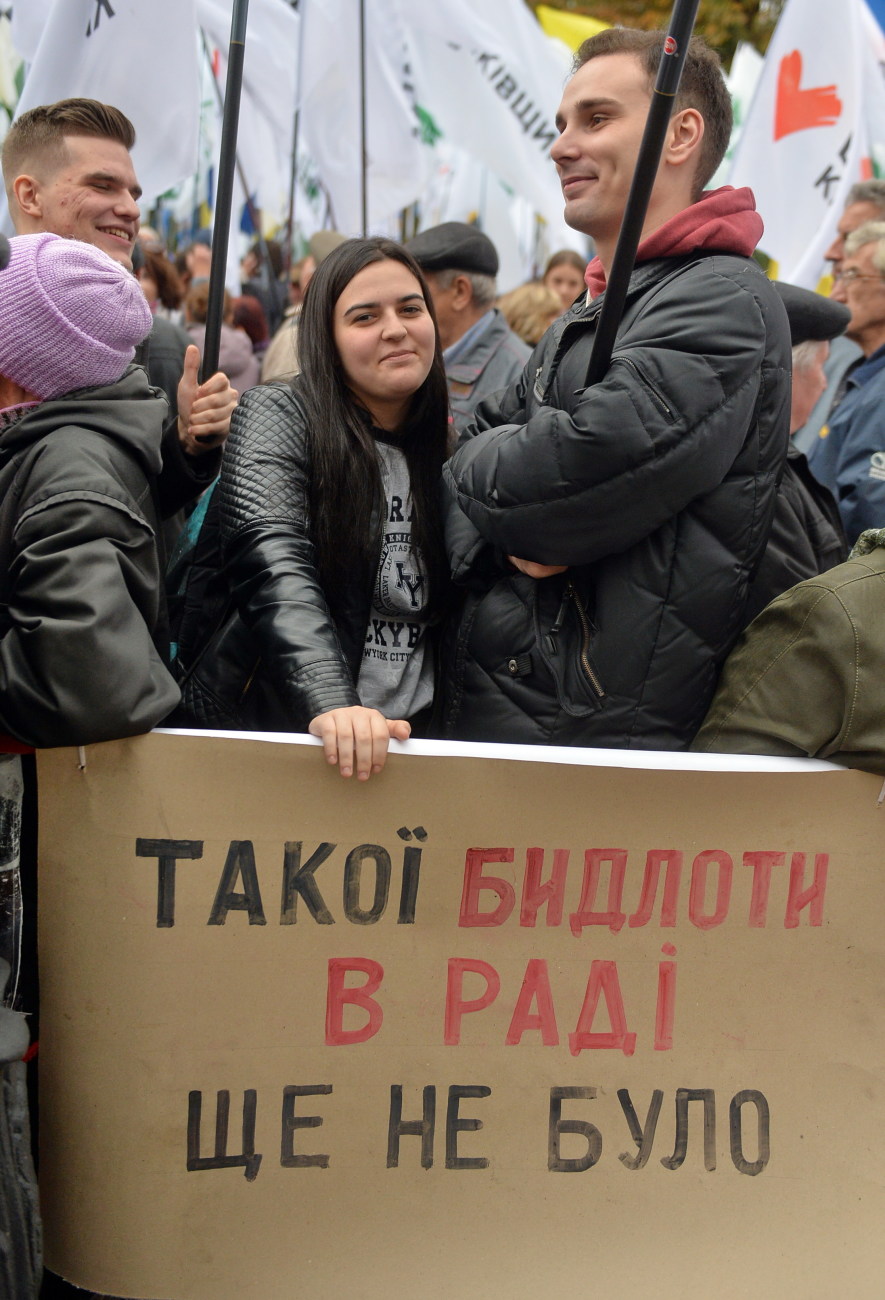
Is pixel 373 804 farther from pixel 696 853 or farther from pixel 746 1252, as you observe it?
pixel 746 1252

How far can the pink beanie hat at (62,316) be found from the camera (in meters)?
2.14

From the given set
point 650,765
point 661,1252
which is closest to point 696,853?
point 650,765

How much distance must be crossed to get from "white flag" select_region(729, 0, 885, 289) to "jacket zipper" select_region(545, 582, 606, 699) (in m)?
4.28

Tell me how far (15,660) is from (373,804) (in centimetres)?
64

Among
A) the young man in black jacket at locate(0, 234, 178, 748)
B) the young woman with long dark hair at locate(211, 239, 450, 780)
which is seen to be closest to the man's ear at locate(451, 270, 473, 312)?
the young woman with long dark hair at locate(211, 239, 450, 780)

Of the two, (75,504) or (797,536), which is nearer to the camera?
(75,504)

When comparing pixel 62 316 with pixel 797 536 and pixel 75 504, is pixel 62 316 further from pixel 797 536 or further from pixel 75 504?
pixel 797 536

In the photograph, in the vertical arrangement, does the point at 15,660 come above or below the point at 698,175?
below

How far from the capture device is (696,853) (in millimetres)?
2289

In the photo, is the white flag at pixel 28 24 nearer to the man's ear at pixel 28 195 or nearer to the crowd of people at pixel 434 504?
the man's ear at pixel 28 195

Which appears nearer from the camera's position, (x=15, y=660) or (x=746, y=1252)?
(x=15, y=660)

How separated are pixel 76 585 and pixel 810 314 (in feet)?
6.71

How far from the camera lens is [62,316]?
2.16 meters

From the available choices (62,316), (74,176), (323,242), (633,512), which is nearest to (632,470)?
(633,512)
